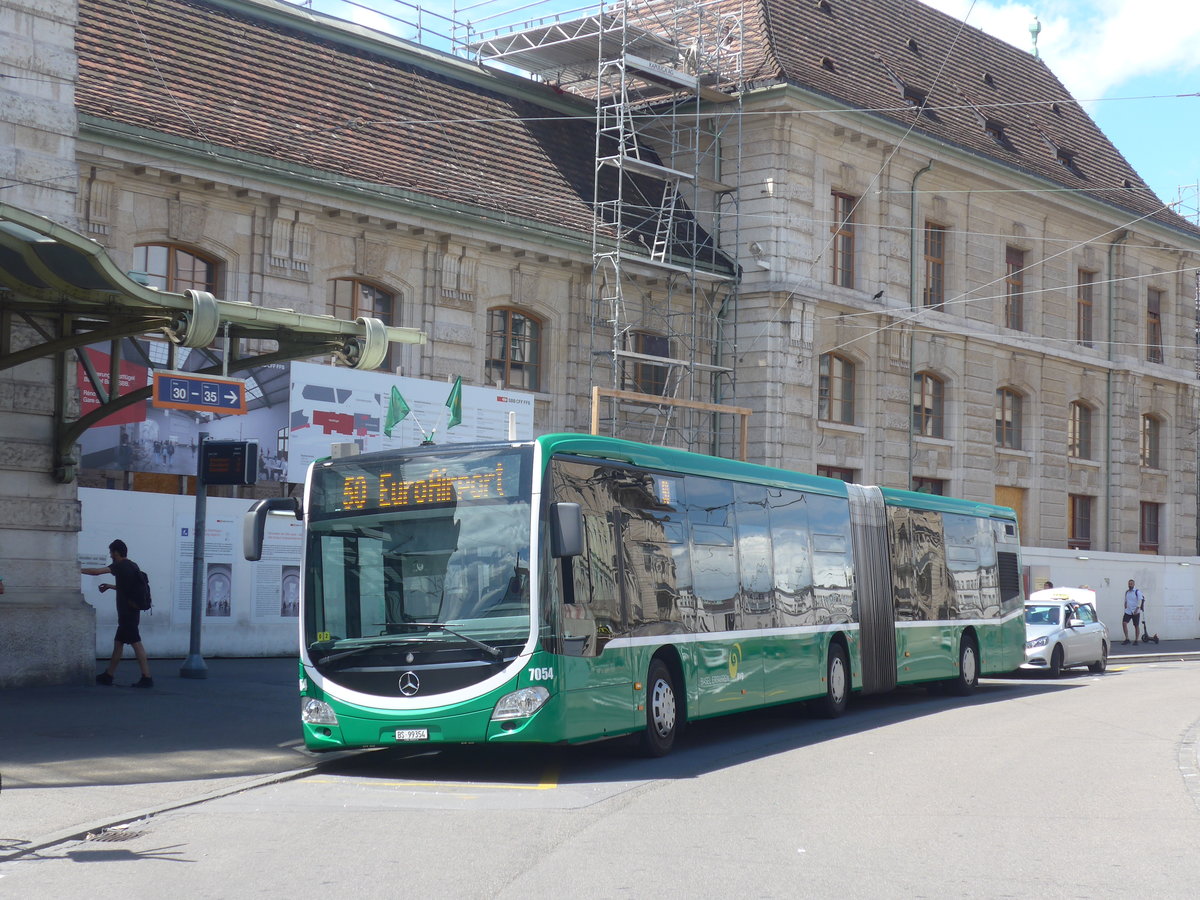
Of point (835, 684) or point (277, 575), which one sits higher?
point (277, 575)

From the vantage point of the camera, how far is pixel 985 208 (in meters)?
38.7

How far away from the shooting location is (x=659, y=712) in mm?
13914

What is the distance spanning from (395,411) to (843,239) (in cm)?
1467

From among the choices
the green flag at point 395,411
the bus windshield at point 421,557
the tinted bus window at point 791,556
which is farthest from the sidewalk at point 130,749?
the green flag at point 395,411

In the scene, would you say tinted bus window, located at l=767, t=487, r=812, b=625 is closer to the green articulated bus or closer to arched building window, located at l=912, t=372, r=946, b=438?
the green articulated bus

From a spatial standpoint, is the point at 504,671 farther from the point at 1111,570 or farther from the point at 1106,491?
the point at 1106,491

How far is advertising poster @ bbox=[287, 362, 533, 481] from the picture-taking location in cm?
2322

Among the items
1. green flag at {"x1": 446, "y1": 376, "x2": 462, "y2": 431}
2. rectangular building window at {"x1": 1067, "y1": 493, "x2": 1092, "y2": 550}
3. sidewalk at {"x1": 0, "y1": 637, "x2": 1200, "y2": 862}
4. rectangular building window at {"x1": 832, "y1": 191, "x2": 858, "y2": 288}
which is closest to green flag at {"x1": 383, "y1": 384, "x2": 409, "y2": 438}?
green flag at {"x1": 446, "y1": 376, "x2": 462, "y2": 431}

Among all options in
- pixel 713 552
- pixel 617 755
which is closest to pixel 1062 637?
pixel 713 552

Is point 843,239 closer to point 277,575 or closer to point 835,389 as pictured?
point 835,389

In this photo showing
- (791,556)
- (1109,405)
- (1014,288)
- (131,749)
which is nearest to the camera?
(131,749)

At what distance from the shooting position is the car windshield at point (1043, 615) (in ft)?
90.2

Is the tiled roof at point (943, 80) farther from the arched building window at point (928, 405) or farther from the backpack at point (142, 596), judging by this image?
the backpack at point (142, 596)

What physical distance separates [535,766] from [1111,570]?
1206 inches
